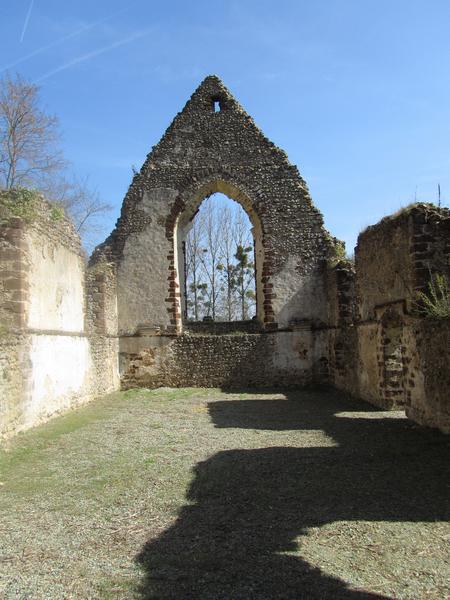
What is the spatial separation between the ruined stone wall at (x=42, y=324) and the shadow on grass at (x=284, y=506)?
3.38m

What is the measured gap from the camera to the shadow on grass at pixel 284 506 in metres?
3.18

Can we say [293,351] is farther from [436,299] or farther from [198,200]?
[436,299]

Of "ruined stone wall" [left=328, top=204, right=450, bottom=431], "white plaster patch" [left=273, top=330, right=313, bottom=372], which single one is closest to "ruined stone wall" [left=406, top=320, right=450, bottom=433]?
"ruined stone wall" [left=328, top=204, right=450, bottom=431]

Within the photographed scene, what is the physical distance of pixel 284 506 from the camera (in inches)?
176

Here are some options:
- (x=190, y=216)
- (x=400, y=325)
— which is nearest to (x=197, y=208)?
(x=190, y=216)

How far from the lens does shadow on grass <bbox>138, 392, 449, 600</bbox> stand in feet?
10.4

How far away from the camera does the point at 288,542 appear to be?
3.72m

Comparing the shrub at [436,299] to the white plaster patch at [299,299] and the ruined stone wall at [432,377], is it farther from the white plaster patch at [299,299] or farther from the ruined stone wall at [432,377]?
the white plaster patch at [299,299]

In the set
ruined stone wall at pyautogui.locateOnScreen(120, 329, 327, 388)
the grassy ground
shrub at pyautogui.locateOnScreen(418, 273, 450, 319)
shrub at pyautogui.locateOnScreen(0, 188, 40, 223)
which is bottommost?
the grassy ground

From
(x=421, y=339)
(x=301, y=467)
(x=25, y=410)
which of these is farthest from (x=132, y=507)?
(x=421, y=339)

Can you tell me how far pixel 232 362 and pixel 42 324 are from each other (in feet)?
18.4

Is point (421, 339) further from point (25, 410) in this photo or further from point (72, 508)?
point (25, 410)

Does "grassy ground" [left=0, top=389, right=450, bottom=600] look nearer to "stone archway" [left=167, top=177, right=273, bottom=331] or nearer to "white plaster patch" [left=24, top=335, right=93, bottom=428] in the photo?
"white plaster patch" [left=24, top=335, right=93, bottom=428]

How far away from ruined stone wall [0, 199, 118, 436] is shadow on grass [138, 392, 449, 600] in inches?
133
